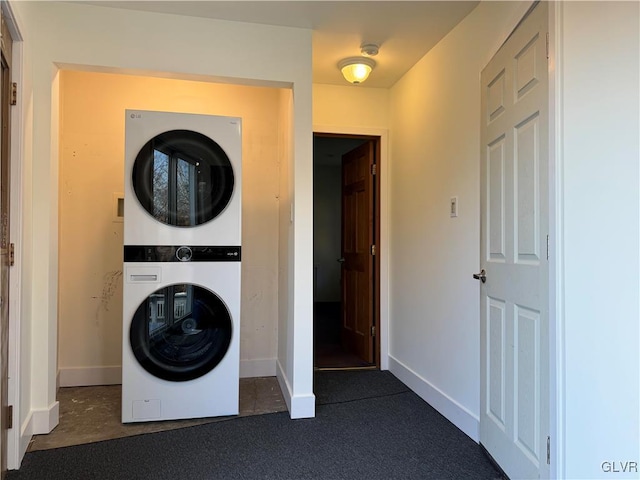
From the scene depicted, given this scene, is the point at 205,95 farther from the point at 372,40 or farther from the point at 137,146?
the point at 372,40

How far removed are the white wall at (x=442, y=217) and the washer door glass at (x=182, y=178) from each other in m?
1.33

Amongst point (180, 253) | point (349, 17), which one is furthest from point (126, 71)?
point (349, 17)

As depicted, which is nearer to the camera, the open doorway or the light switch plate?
the light switch plate

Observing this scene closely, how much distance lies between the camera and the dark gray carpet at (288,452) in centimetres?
184

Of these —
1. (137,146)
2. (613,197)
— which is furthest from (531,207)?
(137,146)

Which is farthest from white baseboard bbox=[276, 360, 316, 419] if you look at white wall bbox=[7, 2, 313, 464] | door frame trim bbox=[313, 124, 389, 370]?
door frame trim bbox=[313, 124, 389, 370]

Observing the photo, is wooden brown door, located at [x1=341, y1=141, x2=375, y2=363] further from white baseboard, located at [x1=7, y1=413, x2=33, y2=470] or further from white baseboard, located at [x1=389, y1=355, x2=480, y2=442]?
white baseboard, located at [x1=7, y1=413, x2=33, y2=470]

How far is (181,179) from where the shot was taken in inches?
94.0

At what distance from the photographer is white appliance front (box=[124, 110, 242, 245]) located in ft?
7.63

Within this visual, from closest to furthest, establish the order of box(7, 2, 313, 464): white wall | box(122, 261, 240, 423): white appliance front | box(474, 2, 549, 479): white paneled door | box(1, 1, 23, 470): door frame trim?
box(474, 2, 549, 479): white paneled door < box(1, 1, 23, 470): door frame trim < box(7, 2, 313, 464): white wall < box(122, 261, 240, 423): white appliance front

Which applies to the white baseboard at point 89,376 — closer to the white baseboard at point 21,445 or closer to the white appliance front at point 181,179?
the white baseboard at point 21,445

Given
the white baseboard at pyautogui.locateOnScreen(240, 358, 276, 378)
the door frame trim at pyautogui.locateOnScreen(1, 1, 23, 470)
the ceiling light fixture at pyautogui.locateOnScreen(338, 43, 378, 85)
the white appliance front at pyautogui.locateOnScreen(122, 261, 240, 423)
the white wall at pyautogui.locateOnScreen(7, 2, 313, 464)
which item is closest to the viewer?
the door frame trim at pyautogui.locateOnScreen(1, 1, 23, 470)

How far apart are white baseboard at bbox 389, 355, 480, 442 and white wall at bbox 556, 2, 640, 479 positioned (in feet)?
2.71

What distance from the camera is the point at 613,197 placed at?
1383 millimetres
